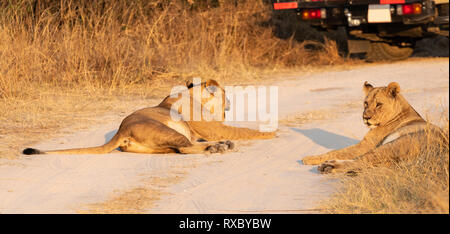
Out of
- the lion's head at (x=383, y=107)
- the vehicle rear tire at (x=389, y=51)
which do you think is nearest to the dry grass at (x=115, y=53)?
the vehicle rear tire at (x=389, y=51)

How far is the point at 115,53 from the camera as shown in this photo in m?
9.94

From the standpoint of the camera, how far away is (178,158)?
18.5ft

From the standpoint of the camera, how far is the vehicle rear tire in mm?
12180

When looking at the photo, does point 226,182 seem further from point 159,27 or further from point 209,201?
point 159,27

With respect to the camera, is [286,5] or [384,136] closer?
[384,136]

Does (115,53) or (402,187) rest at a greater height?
(115,53)

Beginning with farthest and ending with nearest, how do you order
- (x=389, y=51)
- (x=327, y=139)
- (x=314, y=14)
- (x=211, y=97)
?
(x=389, y=51), (x=314, y=14), (x=211, y=97), (x=327, y=139)

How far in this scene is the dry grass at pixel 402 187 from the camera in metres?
3.78

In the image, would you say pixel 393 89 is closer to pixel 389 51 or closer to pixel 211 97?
pixel 211 97

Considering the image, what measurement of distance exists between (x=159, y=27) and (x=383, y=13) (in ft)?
11.2

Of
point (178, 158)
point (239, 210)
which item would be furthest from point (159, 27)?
point (239, 210)

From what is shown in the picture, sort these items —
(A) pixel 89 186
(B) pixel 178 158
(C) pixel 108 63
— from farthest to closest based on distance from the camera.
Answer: (C) pixel 108 63
(B) pixel 178 158
(A) pixel 89 186

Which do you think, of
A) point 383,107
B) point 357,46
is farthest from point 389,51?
point 383,107

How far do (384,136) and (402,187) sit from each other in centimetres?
128
